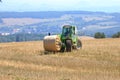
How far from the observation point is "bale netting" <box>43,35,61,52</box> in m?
31.6

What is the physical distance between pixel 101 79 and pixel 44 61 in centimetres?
1022

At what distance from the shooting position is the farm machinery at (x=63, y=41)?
31719 millimetres

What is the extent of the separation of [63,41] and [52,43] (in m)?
1.44

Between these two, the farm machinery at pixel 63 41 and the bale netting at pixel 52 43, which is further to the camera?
the farm machinery at pixel 63 41

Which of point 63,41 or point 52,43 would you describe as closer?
point 52,43

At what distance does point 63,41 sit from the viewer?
32812mm

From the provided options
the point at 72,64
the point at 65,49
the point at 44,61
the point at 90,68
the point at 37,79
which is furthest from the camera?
the point at 65,49

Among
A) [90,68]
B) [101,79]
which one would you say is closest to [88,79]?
[101,79]

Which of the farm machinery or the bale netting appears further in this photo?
the farm machinery

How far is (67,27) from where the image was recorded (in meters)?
33.4

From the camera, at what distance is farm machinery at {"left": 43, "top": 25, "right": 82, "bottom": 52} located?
1249 inches

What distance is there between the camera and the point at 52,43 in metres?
31.7

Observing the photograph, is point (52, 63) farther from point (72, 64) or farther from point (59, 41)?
point (59, 41)

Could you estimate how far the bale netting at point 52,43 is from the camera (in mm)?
31594
